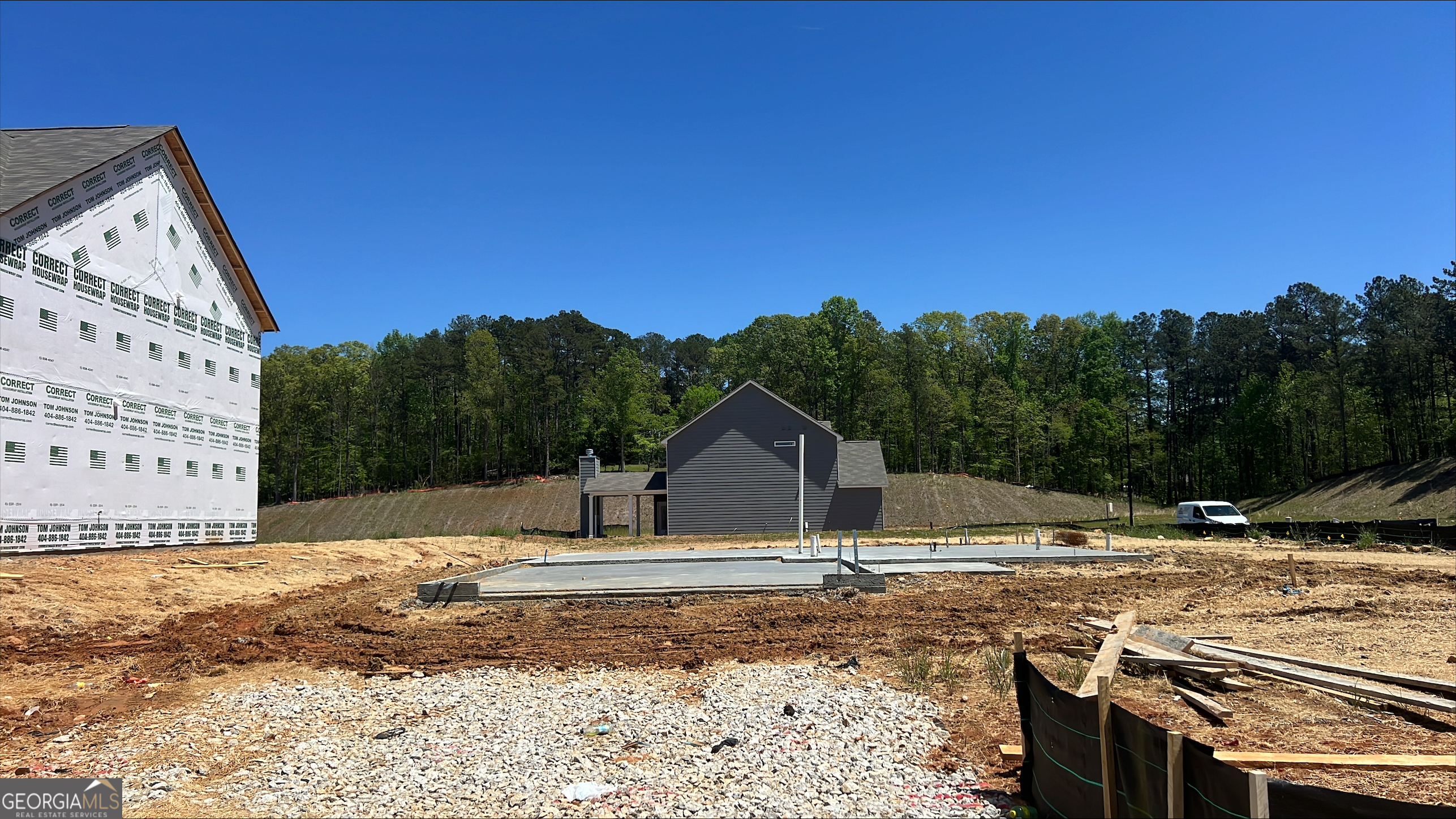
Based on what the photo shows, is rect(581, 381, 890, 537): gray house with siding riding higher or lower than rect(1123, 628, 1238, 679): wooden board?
higher

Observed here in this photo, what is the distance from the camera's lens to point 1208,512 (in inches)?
1369

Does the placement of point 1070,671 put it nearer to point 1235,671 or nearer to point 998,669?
point 998,669

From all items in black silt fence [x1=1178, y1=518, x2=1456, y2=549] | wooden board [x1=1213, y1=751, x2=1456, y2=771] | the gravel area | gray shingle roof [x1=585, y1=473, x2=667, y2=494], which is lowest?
black silt fence [x1=1178, y1=518, x2=1456, y2=549]

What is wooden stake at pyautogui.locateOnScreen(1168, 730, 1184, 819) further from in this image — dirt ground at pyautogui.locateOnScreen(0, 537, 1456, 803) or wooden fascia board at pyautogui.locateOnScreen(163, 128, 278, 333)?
wooden fascia board at pyautogui.locateOnScreen(163, 128, 278, 333)

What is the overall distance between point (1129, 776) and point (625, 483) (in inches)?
1456

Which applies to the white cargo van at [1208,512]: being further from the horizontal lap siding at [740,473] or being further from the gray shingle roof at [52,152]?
the gray shingle roof at [52,152]

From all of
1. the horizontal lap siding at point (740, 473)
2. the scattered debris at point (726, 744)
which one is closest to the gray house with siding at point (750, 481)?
the horizontal lap siding at point (740, 473)

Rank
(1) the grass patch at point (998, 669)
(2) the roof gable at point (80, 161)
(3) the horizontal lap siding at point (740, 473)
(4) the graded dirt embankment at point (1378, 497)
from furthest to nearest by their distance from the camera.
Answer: (4) the graded dirt embankment at point (1378, 497) < (3) the horizontal lap siding at point (740, 473) < (2) the roof gable at point (80, 161) < (1) the grass patch at point (998, 669)

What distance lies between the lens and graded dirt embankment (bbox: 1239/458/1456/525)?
4388 centimetres

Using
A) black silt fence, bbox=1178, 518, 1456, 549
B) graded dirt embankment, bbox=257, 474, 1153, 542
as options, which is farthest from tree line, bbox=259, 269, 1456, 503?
black silt fence, bbox=1178, 518, 1456, 549

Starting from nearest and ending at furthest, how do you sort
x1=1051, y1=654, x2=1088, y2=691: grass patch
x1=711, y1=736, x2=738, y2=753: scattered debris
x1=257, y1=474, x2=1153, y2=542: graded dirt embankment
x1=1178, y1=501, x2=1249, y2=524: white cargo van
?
x1=711, y1=736, x2=738, y2=753: scattered debris
x1=1051, y1=654, x2=1088, y2=691: grass patch
x1=1178, y1=501, x2=1249, y2=524: white cargo van
x1=257, y1=474, x2=1153, y2=542: graded dirt embankment

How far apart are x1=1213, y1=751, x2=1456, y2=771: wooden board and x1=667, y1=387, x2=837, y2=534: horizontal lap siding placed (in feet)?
112

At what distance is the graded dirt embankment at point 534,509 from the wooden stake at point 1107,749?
43.3 metres

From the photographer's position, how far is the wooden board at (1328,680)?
6.79m
